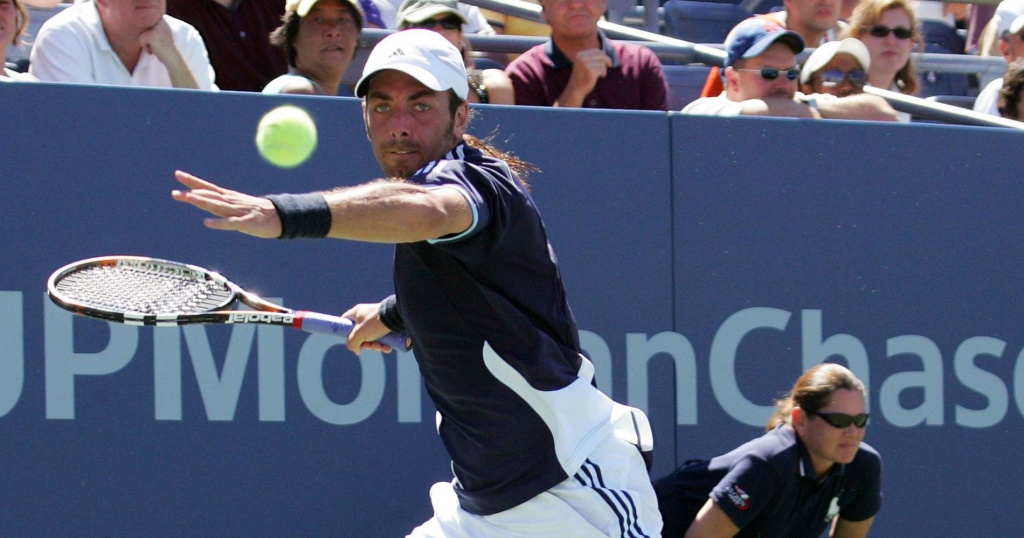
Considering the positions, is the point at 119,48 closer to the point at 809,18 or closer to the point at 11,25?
the point at 11,25

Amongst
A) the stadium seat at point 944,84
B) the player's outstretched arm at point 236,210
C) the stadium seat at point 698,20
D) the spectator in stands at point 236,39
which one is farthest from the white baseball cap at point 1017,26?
the player's outstretched arm at point 236,210

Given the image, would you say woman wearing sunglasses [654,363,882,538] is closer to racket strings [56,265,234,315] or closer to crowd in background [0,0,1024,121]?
crowd in background [0,0,1024,121]

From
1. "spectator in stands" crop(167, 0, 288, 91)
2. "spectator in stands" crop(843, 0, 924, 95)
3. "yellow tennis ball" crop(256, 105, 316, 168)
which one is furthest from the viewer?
"spectator in stands" crop(843, 0, 924, 95)

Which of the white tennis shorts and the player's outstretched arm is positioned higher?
the player's outstretched arm

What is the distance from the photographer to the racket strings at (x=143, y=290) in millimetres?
3561

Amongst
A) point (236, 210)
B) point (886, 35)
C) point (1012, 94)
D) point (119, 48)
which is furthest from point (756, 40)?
point (236, 210)

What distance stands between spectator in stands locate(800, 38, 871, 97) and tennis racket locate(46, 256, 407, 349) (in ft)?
9.25

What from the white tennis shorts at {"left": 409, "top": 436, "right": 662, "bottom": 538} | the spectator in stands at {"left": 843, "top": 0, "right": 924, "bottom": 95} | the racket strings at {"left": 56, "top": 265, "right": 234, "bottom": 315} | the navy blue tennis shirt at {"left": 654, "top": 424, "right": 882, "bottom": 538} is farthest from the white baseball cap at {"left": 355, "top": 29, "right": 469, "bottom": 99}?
the spectator in stands at {"left": 843, "top": 0, "right": 924, "bottom": 95}

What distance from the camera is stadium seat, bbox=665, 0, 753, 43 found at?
759 cm

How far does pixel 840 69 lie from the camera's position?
5.77 m

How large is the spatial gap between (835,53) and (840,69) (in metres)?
0.07

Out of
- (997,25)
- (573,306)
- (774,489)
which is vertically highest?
(997,25)

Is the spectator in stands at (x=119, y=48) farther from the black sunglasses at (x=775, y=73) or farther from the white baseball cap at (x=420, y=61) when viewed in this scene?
the black sunglasses at (x=775, y=73)

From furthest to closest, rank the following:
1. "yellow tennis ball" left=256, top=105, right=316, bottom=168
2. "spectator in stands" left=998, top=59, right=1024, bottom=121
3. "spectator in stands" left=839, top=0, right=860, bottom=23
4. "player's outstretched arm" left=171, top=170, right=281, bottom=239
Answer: "spectator in stands" left=839, top=0, right=860, bottom=23, "spectator in stands" left=998, top=59, right=1024, bottom=121, "yellow tennis ball" left=256, top=105, right=316, bottom=168, "player's outstretched arm" left=171, top=170, right=281, bottom=239
